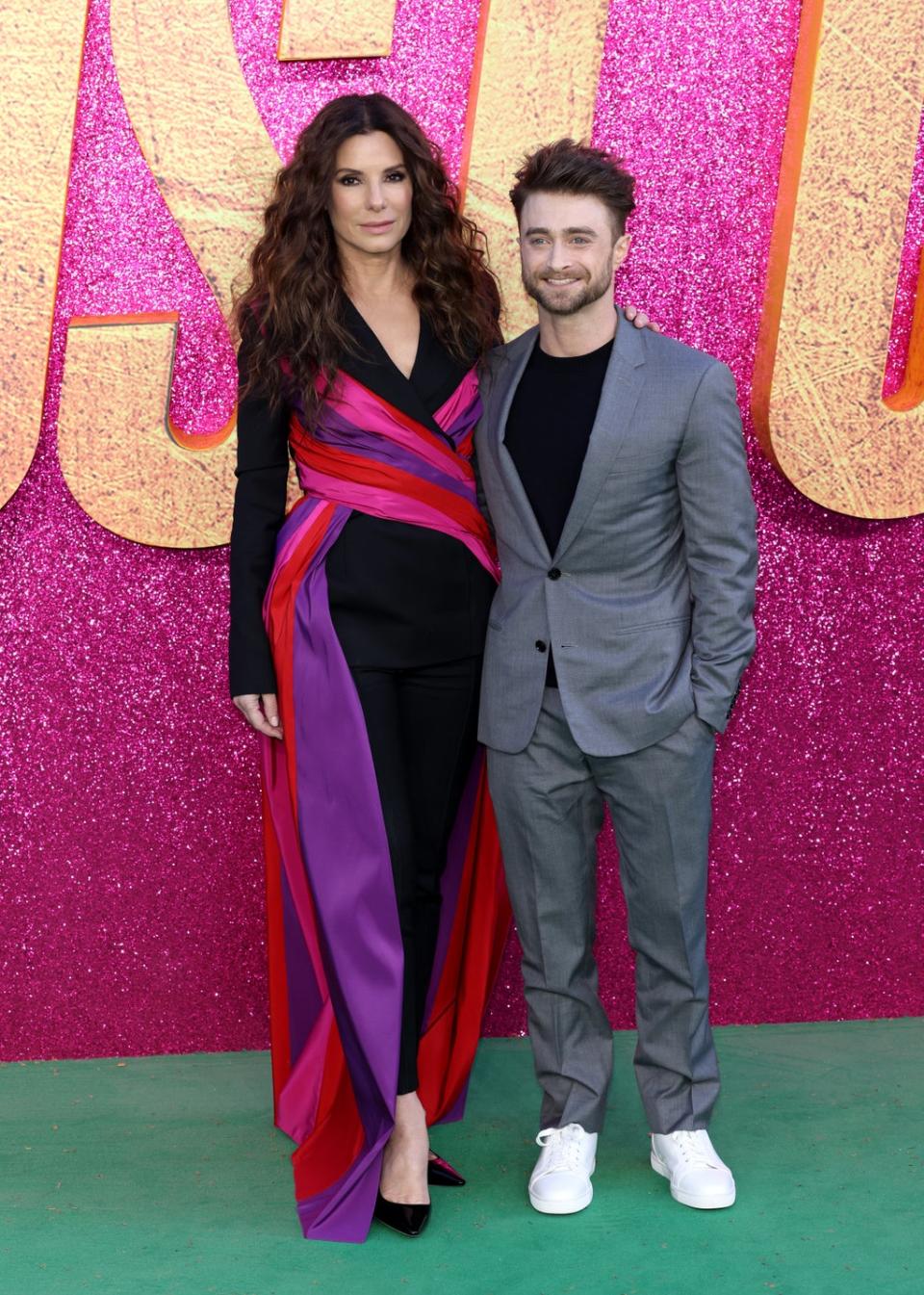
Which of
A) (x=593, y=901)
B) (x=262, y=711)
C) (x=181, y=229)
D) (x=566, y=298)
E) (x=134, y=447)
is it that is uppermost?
(x=181, y=229)

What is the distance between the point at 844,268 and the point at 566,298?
983 mm

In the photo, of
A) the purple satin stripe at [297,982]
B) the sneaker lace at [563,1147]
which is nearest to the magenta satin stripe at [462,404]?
the purple satin stripe at [297,982]

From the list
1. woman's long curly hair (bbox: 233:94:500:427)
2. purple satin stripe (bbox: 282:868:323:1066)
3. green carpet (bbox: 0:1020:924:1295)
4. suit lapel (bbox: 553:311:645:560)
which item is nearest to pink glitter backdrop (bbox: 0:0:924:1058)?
green carpet (bbox: 0:1020:924:1295)

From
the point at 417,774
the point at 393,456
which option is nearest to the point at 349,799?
the point at 417,774

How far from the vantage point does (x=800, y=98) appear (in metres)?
2.97

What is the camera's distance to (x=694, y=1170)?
244 cm

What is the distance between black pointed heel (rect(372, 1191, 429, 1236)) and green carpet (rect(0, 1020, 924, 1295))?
0.02 meters

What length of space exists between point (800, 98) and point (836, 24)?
16 centimetres

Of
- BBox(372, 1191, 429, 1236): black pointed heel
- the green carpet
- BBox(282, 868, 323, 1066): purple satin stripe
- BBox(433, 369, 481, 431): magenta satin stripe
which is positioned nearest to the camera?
the green carpet

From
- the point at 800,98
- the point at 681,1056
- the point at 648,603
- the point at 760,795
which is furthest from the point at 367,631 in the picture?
the point at 800,98

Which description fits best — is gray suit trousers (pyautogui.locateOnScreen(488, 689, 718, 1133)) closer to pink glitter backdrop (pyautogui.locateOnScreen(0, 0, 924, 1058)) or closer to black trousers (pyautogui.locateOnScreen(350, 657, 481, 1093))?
black trousers (pyautogui.locateOnScreen(350, 657, 481, 1093))

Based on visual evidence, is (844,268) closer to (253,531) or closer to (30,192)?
(253,531)

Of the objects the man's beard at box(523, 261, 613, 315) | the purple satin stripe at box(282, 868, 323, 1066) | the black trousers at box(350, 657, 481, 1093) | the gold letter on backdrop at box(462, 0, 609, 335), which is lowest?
the purple satin stripe at box(282, 868, 323, 1066)

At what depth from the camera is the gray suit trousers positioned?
2.43 m
